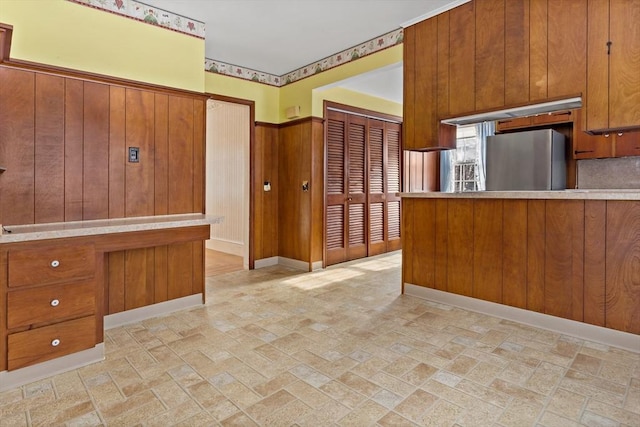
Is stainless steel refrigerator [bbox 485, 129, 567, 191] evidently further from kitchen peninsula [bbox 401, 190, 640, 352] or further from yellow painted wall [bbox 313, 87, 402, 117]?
yellow painted wall [bbox 313, 87, 402, 117]

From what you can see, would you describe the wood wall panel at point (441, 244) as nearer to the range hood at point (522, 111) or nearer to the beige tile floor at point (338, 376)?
the beige tile floor at point (338, 376)

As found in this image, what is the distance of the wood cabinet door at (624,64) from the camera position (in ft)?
7.94

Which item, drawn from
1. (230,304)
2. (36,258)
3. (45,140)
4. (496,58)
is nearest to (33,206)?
(45,140)

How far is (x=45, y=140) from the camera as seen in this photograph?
2.67 m

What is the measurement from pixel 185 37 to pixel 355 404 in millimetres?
3395

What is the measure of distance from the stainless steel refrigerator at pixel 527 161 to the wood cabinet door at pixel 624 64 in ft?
5.58

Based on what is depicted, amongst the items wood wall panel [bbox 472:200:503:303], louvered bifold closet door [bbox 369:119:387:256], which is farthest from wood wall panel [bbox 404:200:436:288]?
louvered bifold closet door [bbox 369:119:387:256]

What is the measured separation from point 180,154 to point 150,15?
4.03 feet

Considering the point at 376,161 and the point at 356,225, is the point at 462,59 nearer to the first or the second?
the point at 376,161

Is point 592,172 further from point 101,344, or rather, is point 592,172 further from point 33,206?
point 33,206

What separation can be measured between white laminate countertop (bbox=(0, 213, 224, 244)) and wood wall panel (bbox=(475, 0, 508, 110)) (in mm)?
2507

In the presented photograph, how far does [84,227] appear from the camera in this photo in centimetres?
242

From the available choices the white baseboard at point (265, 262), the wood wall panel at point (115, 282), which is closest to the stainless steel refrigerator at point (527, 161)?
the white baseboard at point (265, 262)

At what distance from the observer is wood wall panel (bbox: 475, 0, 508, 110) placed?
9.86ft
